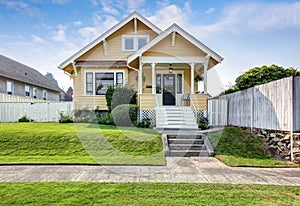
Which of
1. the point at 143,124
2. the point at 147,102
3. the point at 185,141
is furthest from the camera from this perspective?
the point at 147,102

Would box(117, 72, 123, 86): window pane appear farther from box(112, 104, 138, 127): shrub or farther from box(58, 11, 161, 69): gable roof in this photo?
box(112, 104, 138, 127): shrub

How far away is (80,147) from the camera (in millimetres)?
8719

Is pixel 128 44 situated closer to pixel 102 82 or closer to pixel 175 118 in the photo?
pixel 102 82

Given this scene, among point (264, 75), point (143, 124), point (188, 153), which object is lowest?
point (188, 153)

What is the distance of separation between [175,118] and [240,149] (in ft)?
14.4

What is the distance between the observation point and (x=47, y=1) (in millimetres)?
11570

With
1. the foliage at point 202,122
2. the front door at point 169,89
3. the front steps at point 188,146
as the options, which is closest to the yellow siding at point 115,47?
the front door at point 169,89

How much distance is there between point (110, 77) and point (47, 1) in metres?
6.29

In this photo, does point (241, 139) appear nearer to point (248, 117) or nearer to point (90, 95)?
point (248, 117)

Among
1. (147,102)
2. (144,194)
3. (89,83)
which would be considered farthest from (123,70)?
(144,194)

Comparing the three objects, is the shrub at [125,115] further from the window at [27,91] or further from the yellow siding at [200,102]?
the window at [27,91]

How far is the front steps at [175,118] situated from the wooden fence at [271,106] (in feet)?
7.48

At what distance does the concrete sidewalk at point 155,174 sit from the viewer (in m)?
5.55

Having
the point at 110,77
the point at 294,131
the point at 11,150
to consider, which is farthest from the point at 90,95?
the point at 294,131
